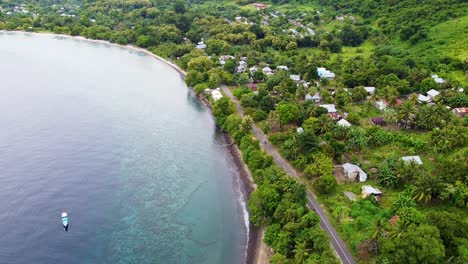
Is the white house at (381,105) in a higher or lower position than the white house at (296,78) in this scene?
higher

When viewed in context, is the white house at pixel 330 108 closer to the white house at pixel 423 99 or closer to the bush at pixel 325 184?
the white house at pixel 423 99

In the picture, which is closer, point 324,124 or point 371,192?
point 371,192

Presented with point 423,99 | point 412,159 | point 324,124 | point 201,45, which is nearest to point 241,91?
point 324,124

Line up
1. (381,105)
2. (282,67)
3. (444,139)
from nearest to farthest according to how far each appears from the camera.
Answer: (444,139) < (381,105) < (282,67)

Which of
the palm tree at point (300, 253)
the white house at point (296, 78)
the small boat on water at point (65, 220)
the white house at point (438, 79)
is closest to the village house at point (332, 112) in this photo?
the white house at point (296, 78)

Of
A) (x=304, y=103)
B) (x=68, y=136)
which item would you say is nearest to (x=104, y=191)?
(x=68, y=136)

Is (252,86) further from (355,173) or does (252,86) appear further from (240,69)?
(355,173)
